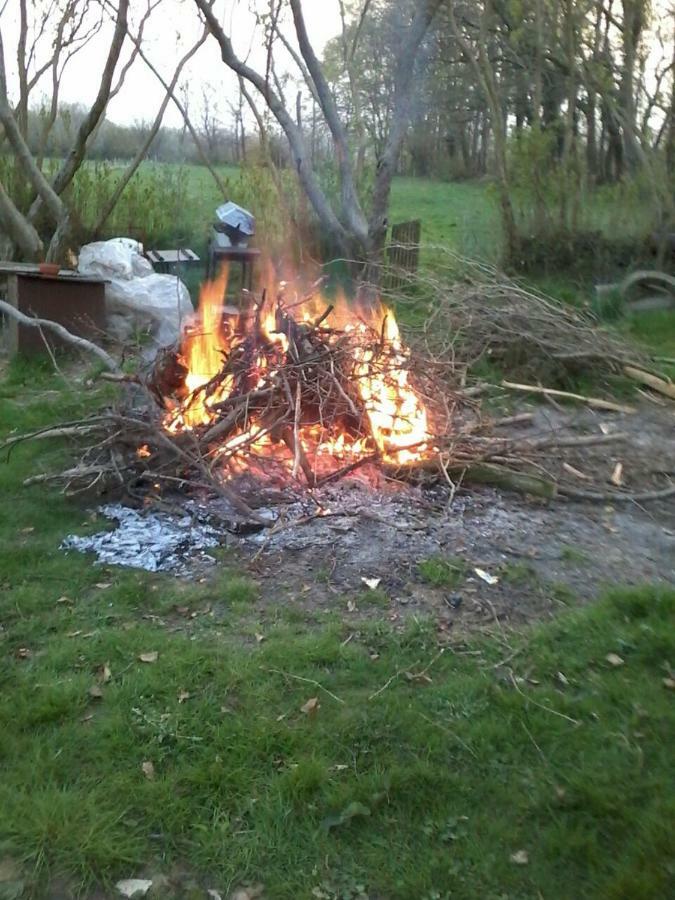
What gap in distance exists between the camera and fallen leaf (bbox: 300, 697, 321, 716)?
3.11m

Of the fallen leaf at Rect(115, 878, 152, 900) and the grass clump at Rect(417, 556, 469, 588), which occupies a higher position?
the grass clump at Rect(417, 556, 469, 588)

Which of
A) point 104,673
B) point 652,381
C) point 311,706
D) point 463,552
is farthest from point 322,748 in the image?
point 652,381

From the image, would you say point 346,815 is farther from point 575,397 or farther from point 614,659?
point 575,397

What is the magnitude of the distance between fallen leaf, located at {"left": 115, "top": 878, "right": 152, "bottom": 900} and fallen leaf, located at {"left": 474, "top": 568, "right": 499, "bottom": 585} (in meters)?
2.05

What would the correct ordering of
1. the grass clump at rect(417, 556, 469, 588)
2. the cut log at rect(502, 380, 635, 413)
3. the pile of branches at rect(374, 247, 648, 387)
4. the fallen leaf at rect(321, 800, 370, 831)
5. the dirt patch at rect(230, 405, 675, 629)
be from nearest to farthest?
the fallen leaf at rect(321, 800, 370, 831), the dirt patch at rect(230, 405, 675, 629), the grass clump at rect(417, 556, 469, 588), the cut log at rect(502, 380, 635, 413), the pile of branches at rect(374, 247, 648, 387)

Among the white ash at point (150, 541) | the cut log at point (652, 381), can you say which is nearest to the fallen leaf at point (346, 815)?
the white ash at point (150, 541)

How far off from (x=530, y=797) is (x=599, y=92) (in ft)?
32.7

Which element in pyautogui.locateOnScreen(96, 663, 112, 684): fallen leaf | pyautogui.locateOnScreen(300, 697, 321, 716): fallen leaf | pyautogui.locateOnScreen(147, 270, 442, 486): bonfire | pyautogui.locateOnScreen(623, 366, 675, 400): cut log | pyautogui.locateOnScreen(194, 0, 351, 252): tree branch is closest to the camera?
pyautogui.locateOnScreen(300, 697, 321, 716): fallen leaf

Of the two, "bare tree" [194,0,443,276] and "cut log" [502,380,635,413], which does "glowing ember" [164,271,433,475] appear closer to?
"cut log" [502,380,635,413]

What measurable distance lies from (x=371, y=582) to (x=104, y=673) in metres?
1.25

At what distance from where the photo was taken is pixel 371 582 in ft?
13.0

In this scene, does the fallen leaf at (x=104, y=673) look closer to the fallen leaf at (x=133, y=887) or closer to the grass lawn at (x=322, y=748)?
the grass lawn at (x=322, y=748)

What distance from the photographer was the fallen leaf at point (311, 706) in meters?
3.11

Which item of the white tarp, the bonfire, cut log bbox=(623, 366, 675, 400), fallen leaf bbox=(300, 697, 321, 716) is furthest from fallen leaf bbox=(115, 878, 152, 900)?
the white tarp
